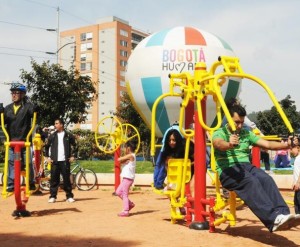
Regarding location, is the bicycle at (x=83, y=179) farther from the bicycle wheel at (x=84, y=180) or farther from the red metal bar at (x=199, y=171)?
the red metal bar at (x=199, y=171)

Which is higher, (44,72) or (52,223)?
(44,72)

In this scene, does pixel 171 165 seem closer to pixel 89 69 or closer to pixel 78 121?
pixel 78 121

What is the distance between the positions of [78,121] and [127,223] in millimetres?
19534

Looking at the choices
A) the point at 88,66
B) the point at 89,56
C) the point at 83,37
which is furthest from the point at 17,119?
the point at 83,37

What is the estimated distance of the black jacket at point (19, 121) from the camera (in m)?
7.83

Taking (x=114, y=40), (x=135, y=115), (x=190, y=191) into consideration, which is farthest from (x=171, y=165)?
(x=114, y=40)

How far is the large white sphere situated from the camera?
1428cm

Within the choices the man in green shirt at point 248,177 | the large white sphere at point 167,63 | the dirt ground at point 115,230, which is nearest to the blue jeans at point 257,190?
the man in green shirt at point 248,177

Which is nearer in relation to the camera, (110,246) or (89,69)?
(110,246)

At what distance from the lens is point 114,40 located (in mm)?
78625

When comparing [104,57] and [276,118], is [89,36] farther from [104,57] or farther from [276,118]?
[276,118]

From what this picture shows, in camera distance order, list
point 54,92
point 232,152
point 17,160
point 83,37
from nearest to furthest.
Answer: point 232,152 → point 17,160 → point 54,92 → point 83,37

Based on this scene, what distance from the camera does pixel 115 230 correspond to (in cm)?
664

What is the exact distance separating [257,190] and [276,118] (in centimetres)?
4017
